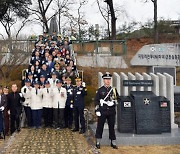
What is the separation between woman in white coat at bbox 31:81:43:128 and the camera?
1042cm

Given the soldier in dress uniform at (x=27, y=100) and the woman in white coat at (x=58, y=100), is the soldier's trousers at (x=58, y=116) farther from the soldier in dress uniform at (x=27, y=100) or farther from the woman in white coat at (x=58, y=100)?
the soldier in dress uniform at (x=27, y=100)

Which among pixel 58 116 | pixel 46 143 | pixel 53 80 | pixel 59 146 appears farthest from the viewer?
pixel 53 80

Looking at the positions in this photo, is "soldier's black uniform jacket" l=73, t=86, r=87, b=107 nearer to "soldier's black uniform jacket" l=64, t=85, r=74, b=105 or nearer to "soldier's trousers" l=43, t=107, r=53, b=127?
"soldier's black uniform jacket" l=64, t=85, r=74, b=105

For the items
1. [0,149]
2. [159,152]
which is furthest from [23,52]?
[159,152]

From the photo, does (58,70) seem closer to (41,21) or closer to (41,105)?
(41,105)

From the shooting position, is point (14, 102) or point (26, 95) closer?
point (14, 102)

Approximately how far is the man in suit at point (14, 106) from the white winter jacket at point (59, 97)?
1.00 metres

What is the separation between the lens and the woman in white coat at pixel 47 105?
10484mm

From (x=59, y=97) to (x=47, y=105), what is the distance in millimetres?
471

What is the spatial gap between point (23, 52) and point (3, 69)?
135 cm

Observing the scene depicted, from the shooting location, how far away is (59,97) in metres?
10.4

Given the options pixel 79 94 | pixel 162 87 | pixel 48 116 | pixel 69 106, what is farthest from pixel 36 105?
pixel 162 87

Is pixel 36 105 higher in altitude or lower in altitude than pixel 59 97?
lower

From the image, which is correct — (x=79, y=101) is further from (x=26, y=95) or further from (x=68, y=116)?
(x=26, y=95)
